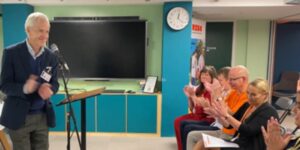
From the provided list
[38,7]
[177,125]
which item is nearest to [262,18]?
[177,125]

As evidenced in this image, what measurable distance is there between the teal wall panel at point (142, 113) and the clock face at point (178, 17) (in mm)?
1187

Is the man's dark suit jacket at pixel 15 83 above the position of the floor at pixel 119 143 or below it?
above

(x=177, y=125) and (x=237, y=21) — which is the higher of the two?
(x=237, y=21)

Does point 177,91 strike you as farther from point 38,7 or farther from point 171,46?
point 38,7

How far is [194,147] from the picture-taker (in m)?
2.65

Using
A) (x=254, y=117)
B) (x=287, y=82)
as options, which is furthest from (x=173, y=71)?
(x=287, y=82)

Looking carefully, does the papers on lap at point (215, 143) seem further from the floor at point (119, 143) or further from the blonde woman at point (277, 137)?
the floor at point (119, 143)

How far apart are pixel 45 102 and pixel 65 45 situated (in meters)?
2.48

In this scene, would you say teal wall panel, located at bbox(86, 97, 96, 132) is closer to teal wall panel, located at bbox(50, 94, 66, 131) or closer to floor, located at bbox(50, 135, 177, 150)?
floor, located at bbox(50, 135, 177, 150)

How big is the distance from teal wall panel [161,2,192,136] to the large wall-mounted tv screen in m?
0.38

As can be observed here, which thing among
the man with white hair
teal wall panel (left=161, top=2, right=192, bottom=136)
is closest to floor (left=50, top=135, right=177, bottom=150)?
teal wall panel (left=161, top=2, right=192, bottom=136)

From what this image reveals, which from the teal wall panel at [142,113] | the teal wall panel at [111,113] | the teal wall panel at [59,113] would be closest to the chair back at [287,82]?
the teal wall panel at [142,113]

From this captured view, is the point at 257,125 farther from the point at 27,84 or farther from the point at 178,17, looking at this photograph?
the point at 178,17

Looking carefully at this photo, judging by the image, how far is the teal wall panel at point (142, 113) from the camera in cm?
403
